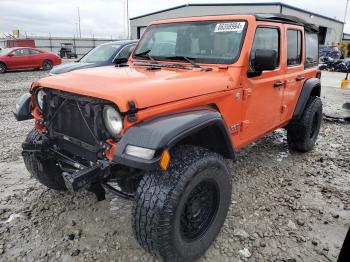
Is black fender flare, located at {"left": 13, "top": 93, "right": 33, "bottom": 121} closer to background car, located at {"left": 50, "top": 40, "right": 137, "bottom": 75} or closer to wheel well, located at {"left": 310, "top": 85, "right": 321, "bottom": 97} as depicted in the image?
wheel well, located at {"left": 310, "top": 85, "right": 321, "bottom": 97}

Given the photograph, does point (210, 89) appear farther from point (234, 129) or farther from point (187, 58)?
Result: point (187, 58)

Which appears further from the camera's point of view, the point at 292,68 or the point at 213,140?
the point at 292,68

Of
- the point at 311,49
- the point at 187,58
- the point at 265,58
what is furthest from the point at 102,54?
the point at 265,58

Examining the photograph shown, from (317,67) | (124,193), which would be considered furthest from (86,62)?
(124,193)

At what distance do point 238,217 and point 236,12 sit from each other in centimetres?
2326

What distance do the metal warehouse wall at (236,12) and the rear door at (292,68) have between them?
15.2 meters

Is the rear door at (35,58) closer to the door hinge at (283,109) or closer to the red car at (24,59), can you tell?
the red car at (24,59)

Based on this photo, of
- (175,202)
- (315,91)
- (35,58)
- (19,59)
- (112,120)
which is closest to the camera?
(175,202)

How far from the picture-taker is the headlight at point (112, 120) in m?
2.12

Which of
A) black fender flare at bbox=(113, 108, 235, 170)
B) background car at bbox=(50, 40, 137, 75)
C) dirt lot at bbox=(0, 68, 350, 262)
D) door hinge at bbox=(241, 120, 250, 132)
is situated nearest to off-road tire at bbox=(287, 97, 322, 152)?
dirt lot at bbox=(0, 68, 350, 262)

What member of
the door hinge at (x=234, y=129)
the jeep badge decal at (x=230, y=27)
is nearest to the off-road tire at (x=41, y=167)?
the door hinge at (x=234, y=129)

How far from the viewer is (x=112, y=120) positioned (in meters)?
2.16

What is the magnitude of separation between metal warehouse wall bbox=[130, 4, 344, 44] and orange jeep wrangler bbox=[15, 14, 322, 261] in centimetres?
1632

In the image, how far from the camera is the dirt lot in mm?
2588
